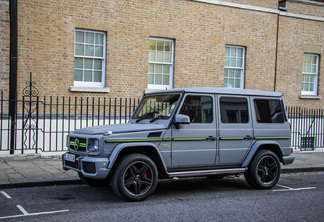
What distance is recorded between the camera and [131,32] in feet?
42.9

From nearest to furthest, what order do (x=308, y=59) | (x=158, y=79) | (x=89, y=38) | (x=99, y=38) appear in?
(x=89, y=38) → (x=99, y=38) → (x=158, y=79) → (x=308, y=59)

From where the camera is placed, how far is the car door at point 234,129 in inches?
293

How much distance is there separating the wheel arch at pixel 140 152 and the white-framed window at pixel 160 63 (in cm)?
702

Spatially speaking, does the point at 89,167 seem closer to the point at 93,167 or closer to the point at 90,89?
the point at 93,167

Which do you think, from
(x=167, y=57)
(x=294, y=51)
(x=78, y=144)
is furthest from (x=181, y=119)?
(x=294, y=51)

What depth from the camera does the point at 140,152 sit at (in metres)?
6.82

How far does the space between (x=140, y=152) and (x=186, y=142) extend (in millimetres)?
858

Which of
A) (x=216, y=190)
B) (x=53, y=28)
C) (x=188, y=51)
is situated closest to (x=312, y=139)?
(x=188, y=51)

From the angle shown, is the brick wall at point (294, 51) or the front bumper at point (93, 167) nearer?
the front bumper at point (93, 167)

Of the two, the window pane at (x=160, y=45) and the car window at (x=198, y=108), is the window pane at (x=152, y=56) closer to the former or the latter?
the window pane at (x=160, y=45)

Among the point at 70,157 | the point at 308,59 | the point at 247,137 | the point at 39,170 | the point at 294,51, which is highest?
the point at 294,51

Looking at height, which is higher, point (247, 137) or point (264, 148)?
point (247, 137)

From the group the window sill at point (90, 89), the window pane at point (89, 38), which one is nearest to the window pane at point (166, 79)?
the window sill at point (90, 89)

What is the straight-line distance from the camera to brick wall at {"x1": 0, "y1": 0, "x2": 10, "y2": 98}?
11031 millimetres
